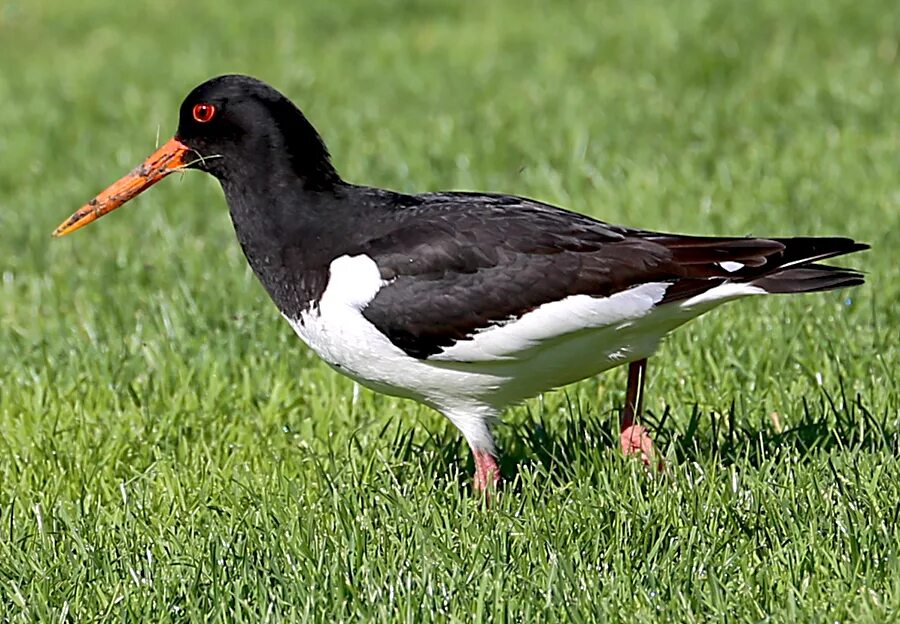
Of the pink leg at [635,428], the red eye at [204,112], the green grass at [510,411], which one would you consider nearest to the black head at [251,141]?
the red eye at [204,112]

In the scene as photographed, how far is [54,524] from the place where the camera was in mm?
4457

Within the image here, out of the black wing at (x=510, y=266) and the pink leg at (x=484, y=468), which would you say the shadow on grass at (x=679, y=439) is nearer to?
the pink leg at (x=484, y=468)

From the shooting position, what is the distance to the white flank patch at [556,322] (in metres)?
4.30

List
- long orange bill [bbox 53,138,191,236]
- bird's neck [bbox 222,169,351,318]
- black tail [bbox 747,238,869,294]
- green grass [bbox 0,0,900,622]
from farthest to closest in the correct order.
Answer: long orange bill [bbox 53,138,191,236]
bird's neck [bbox 222,169,351,318]
black tail [bbox 747,238,869,294]
green grass [bbox 0,0,900,622]

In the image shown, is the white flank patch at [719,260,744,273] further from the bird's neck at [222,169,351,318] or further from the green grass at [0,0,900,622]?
the bird's neck at [222,169,351,318]

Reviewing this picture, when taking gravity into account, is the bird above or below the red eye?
below

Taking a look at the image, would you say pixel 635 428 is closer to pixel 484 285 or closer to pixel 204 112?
pixel 484 285

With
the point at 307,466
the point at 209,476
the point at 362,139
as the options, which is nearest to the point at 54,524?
the point at 209,476

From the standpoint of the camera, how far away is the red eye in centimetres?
488

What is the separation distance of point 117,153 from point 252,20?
12.7ft

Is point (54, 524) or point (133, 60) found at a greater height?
point (133, 60)

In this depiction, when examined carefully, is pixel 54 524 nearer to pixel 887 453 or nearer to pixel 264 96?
pixel 264 96

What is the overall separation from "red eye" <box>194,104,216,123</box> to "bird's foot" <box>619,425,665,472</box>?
1.79 metres

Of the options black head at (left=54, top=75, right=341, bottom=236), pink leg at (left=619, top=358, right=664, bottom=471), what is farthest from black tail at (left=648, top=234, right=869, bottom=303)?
black head at (left=54, top=75, right=341, bottom=236)
